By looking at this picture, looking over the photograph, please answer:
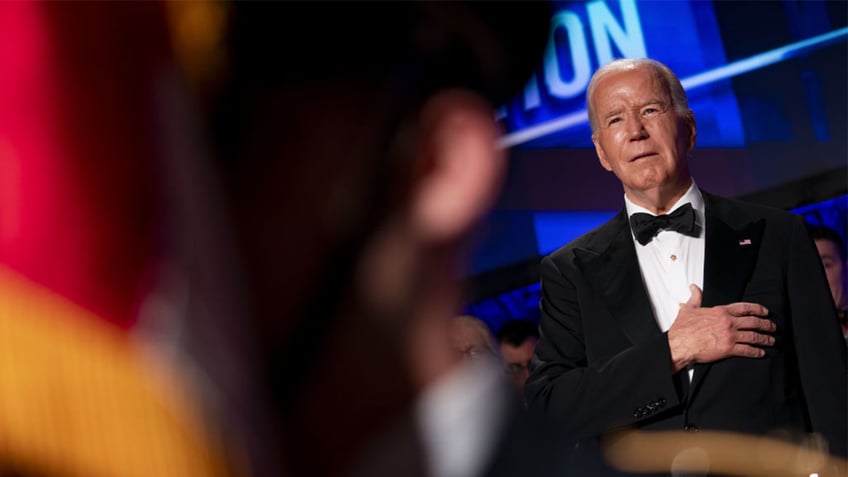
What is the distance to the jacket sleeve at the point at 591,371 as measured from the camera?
5.71 ft

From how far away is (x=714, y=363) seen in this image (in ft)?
5.73

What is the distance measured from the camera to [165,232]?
1.74 feet

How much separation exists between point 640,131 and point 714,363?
1.67ft

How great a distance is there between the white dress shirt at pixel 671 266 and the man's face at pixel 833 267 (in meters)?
1.25

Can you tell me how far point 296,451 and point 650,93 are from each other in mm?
1638

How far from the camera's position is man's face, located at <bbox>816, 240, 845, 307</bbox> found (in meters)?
3.04

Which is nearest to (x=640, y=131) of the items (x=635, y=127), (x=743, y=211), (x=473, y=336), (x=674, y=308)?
(x=635, y=127)

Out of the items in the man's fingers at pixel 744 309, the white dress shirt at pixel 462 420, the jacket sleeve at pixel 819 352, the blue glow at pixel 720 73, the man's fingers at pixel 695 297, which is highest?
the blue glow at pixel 720 73

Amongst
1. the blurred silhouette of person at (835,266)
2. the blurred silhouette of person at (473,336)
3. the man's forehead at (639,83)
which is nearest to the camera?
the man's forehead at (639,83)

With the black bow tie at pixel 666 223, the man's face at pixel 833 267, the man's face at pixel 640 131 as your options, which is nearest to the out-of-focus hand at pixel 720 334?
the black bow tie at pixel 666 223

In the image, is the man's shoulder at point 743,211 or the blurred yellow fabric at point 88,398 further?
the man's shoulder at point 743,211

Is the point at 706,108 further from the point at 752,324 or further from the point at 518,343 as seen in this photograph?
the point at 752,324

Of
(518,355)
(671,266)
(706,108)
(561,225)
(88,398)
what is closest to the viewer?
(88,398)

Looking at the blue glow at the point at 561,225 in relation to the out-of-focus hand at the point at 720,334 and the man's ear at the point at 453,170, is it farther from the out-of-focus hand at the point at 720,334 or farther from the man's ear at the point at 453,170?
the man's ear at the point at 453,170
